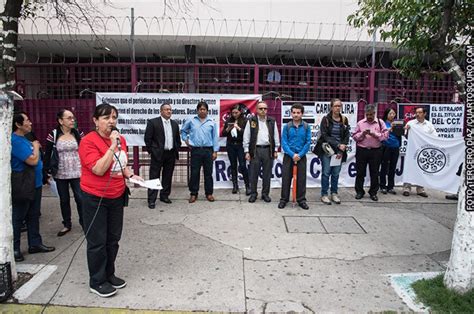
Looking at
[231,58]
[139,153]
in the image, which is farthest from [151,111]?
Answer: [231,58]

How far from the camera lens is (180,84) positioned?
7.49 metres

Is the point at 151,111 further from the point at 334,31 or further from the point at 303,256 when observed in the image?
the point at 334,31

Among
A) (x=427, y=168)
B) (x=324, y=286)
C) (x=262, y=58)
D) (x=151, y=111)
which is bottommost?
(x=324, y=286)

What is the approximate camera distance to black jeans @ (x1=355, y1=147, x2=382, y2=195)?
6895 mm

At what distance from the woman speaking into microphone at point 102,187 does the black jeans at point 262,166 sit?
132 inches

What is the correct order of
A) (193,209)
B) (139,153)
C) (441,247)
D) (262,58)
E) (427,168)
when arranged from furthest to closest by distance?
(262,58) < (139,153) < (427,168) < (193,209) < (441,247)

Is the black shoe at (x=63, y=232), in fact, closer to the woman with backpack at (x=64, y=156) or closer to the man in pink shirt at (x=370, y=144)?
the woman with backpack at (x=64, y=156)

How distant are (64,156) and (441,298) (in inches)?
183

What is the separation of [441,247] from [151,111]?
5.51 meters

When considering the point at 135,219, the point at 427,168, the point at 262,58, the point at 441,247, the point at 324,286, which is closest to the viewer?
the point at 324,286

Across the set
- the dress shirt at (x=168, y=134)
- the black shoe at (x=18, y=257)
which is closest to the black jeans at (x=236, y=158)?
the dress shirt at (x=168, y=134)

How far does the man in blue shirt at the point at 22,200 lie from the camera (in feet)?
13.8

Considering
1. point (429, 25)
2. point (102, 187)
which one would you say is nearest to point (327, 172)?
point (429, 25)

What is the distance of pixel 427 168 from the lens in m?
7.23
